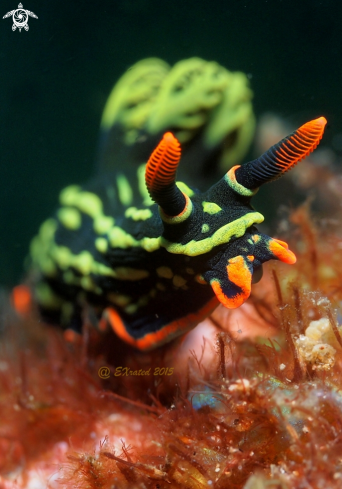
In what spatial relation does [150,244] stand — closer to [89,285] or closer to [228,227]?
Answer: [228,227]

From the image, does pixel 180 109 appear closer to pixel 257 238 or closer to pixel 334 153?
pixel 257 238

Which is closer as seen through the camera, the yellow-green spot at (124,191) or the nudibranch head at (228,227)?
the nudibranch head at (228,227)

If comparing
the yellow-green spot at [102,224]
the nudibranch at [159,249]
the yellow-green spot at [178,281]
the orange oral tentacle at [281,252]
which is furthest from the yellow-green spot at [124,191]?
the orange oral tentacle at [281,252]

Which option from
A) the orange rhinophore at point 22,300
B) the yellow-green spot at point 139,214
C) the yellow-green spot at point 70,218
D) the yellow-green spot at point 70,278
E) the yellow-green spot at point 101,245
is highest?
the yellow-green spot at point 139,214

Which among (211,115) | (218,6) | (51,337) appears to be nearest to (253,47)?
(218,6)

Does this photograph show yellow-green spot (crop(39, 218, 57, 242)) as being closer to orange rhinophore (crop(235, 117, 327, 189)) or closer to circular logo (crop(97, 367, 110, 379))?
circular logo (crop(97, 367, 110, 379))

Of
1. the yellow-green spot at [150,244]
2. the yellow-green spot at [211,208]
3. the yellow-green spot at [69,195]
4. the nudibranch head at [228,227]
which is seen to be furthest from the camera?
the yellow-green spot at [69,195]

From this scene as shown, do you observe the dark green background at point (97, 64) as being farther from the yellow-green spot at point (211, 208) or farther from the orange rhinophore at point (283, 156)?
the orange rhinophore at point (283, 156)
